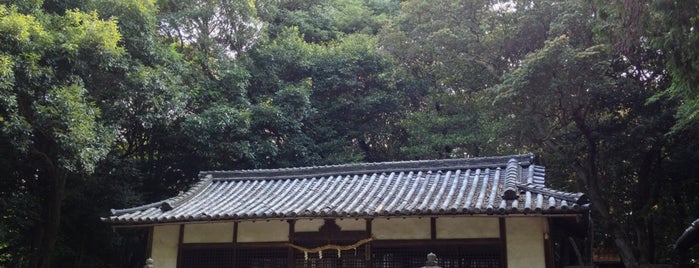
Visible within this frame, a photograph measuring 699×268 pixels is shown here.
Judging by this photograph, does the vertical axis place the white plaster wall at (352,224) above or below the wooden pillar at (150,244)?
above

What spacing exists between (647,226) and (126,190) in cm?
1964

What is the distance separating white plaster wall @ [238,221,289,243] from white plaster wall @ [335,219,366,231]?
1255mm

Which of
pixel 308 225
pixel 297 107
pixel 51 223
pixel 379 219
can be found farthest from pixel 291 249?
pixel 297 107

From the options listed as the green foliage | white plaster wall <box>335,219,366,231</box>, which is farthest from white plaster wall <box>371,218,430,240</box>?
the green foliage

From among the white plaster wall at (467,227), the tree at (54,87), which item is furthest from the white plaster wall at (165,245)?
the white plaster wall at (467,227)

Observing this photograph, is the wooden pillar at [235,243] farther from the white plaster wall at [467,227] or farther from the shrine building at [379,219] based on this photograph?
the white plaster wall at [467,227]

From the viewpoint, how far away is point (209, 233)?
12633 millimetres

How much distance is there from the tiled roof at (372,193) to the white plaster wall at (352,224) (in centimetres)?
41

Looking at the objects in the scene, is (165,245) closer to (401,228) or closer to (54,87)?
(54,87)

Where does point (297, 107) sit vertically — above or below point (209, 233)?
above

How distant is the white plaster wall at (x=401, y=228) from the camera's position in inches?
439

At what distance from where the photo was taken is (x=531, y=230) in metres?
10.5

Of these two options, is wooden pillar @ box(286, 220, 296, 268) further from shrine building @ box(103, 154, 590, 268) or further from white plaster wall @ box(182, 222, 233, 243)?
white plaster wall @ box(182, 222, 233, 243)

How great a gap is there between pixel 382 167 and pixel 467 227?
11.2ft
